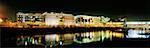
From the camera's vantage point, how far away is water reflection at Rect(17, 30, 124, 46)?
5938 millimetres

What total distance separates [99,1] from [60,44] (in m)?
0.93

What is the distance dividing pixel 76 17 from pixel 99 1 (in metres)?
0.46

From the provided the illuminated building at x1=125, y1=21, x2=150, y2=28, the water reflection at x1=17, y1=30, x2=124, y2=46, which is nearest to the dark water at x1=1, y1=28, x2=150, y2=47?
the water reflection at x1=17, y1=30, x2=124, y2=46

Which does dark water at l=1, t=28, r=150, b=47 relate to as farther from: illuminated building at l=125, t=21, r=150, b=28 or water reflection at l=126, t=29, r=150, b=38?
illuminated building at l=125, t=21, r=150, b=28

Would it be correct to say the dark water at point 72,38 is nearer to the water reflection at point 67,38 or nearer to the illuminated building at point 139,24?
the water reflection at point 67,38

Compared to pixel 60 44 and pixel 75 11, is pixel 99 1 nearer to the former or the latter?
pixel 75 11

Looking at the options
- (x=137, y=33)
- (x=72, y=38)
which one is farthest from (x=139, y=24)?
(x=72, y=38)

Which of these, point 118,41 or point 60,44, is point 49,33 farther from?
point 118,41

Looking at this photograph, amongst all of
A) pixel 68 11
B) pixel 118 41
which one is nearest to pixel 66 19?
pixel 68 11

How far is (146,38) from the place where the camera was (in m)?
5.97

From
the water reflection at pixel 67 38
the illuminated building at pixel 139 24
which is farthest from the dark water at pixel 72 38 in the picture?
the illuminated building at pixel 139 24

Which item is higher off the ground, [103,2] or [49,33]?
[103,2]

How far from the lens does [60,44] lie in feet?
19.6

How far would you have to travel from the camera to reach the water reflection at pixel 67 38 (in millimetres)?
5938
